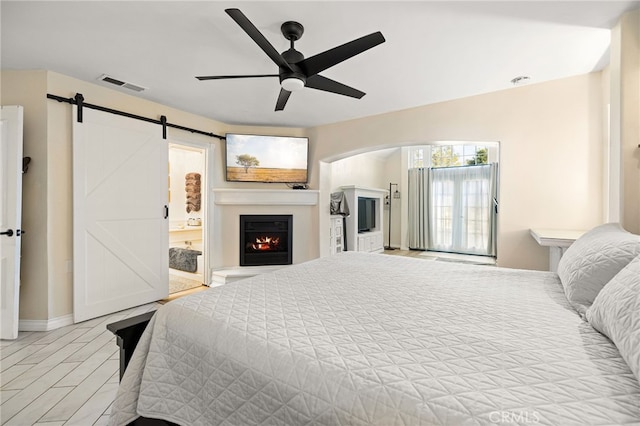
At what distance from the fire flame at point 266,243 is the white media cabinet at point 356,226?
1705 millimetres

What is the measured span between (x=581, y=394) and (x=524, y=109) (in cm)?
313

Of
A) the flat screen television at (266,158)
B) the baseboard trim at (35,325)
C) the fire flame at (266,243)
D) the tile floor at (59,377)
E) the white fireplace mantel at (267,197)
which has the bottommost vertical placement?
the tile floor at (59,377)

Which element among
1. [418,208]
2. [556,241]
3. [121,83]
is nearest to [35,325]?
[121,83]

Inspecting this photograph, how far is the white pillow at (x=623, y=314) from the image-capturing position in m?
0.72

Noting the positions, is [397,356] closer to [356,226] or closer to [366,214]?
[356,226]

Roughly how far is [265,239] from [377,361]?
384 centimetres

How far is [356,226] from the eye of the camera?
573 centimetres

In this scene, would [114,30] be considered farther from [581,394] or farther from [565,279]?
[565,279]

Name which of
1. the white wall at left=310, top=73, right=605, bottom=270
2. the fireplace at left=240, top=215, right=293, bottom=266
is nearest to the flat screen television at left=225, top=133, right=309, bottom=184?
the fireplace at left=240, top=215, right=293, bottom=266

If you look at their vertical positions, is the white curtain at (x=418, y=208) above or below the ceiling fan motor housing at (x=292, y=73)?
below

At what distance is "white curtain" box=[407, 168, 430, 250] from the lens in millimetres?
7016

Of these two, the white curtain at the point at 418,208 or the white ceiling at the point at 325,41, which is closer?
the white ceiling at the point at 325,41

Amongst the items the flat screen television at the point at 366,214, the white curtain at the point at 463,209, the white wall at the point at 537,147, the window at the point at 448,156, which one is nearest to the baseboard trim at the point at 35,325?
the white wall at the point at 537,147

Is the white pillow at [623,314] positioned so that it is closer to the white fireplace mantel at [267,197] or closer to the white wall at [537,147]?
the white wall at [537,147]
